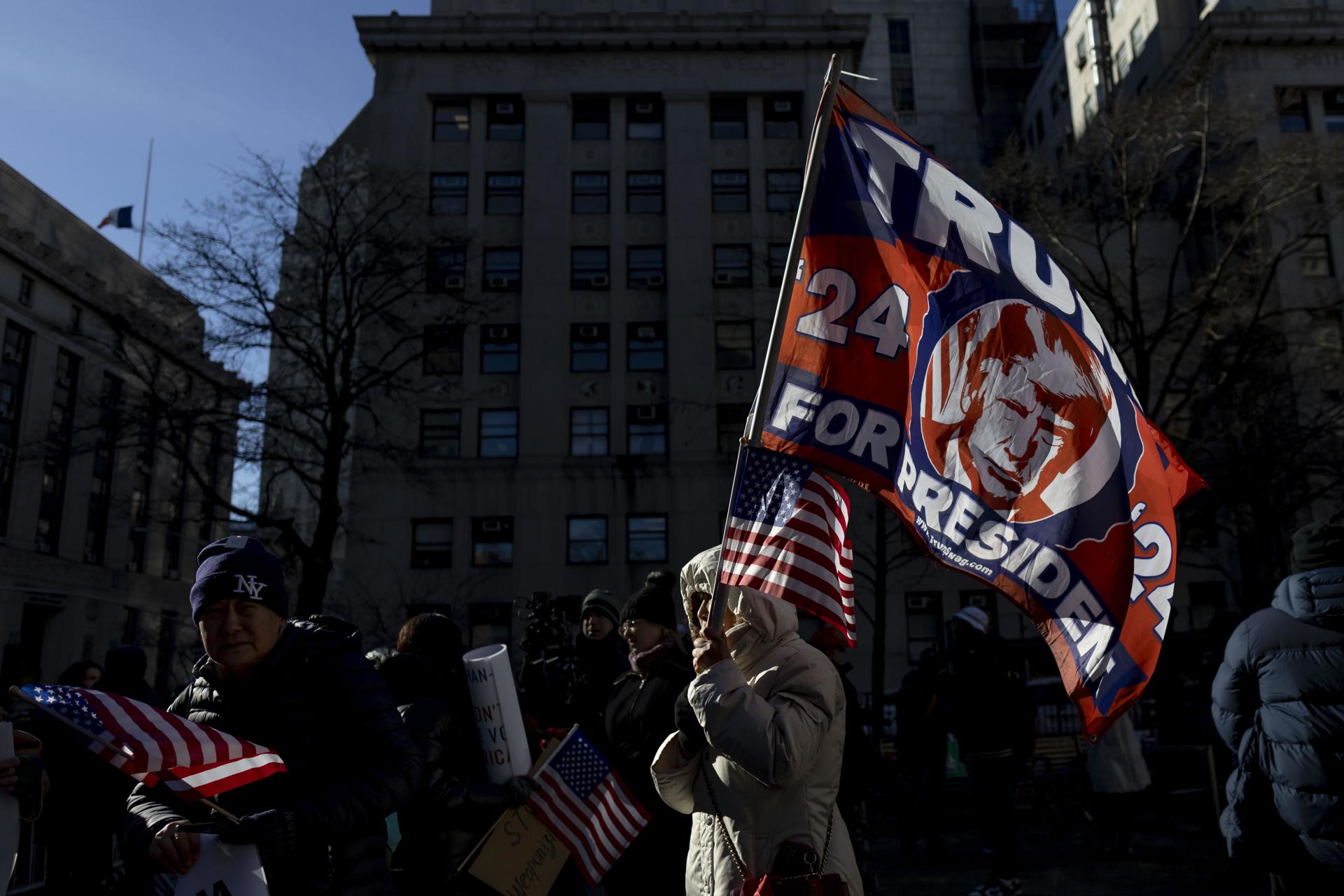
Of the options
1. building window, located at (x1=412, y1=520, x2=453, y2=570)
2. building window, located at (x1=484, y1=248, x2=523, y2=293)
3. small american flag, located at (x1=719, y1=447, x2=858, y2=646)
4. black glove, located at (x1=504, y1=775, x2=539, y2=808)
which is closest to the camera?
small american flag, located at (x1=719, y1=447, x2=858, y2=646)

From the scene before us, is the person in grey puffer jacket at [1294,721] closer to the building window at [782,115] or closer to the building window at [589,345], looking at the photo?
the building window at [589,345]

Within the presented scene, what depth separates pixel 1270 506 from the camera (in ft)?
87.1

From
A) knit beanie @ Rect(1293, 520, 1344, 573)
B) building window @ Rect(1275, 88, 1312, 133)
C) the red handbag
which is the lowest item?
the red handbag

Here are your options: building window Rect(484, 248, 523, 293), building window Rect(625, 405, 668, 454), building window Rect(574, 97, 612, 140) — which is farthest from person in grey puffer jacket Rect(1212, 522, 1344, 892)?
building window Rect(574, 97, 612, 140)

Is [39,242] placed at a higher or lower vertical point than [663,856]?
higher

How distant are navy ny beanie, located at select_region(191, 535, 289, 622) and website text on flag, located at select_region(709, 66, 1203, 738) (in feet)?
5.47

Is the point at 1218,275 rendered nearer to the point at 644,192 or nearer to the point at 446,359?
the point at 644,192

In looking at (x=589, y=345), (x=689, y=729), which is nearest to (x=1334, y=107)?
(x=589, y=345)

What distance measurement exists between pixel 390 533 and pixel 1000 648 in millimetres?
29922

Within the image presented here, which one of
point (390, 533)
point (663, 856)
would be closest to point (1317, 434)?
point (663, 856)

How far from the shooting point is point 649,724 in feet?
16.8

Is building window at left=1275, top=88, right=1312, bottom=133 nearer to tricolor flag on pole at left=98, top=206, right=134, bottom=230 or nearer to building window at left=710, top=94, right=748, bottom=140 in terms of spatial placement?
building window at left=710, top=94, right=748, bottom=140

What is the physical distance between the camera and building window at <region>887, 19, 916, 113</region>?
5856cm

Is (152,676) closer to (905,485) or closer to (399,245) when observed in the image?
(399,245)
